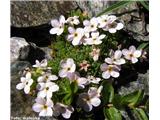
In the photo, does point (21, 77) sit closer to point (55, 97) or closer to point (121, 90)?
point (55, 97)

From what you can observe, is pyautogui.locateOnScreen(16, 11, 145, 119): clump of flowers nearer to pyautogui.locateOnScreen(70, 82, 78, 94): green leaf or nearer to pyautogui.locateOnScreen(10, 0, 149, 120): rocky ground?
pyautogui.locateOnScreen(70, 82, 78, 94): green leaf

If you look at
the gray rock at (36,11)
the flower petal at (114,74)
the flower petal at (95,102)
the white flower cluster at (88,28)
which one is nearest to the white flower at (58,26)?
the white flower cluster at (88,28)

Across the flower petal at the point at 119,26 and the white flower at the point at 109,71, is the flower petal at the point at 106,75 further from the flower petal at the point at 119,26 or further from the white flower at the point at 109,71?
the flower petal at the point at 119,26

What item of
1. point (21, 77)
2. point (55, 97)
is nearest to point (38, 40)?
point (21, 77)

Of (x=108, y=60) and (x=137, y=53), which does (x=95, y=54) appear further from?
(x=137, y=53)

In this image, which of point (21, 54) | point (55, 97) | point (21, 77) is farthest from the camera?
point (21, 54)

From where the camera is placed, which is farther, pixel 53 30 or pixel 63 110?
pixel 53 30

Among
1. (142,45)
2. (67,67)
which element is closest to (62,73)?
(67,67)
